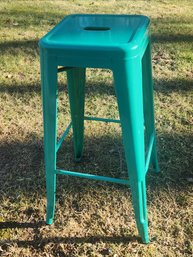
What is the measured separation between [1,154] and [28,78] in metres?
1.27

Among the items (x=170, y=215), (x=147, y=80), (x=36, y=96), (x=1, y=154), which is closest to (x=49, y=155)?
(x=147, y=80)

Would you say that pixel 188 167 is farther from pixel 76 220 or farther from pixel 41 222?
pixel 41 222

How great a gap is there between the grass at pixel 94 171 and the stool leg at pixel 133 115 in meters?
0.41

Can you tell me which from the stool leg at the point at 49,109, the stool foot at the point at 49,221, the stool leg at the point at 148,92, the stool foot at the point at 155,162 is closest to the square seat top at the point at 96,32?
the stool leg at the point at 49,109

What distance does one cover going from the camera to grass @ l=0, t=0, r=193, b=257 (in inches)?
84.4

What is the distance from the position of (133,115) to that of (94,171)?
1.07m

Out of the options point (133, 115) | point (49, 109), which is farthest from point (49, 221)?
point (133, 115)

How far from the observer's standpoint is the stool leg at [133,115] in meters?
1.59

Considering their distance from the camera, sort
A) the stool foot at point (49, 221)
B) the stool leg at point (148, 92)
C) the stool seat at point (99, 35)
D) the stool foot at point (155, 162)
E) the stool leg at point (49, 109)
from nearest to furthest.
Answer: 1. the stool seat at point (99, 35)
2. the stool leg at point (49, 109)
3. the stool leg at point (148, 92)
4. the stool foot at point (49, 221)
5. the stool foot at point (155, 162)

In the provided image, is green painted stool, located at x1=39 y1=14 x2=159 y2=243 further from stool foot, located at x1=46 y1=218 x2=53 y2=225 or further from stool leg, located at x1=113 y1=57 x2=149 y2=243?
stool foot, located at x1=46 y1=218 x2=53 y2=225

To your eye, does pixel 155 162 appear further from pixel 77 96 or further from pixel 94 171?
pixel 77 96

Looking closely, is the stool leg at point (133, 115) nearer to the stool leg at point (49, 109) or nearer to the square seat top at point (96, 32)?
the square seat top at point (96, 32)

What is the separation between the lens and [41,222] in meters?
2.28

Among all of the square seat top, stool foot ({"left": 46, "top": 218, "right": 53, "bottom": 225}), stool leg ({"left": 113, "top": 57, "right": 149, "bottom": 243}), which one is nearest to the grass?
stool foot ({"left": 46, "top": 218, "right": 53, "bottom": 225})
